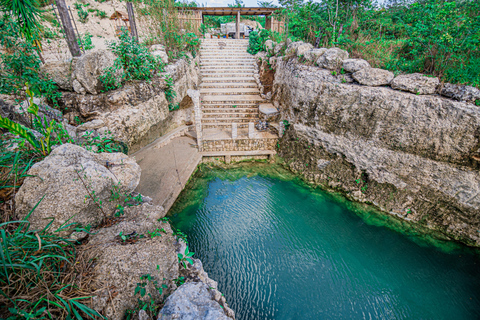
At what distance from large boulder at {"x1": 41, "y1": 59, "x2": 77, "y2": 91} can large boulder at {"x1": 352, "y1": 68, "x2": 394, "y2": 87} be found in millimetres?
8758

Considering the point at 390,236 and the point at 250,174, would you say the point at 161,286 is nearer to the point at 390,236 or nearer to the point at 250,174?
the point at 250,174

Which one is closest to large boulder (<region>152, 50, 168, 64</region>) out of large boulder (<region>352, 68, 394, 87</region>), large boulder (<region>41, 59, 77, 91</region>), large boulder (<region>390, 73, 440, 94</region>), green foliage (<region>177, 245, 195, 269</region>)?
large boulder (<region>41, 59, 77, 91</region>)

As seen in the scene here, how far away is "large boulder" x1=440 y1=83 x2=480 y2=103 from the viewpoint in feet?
15.6

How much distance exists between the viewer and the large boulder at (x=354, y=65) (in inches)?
248

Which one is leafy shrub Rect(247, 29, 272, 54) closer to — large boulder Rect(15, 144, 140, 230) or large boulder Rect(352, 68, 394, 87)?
large boulder Rect(352, 68, 394, 87)

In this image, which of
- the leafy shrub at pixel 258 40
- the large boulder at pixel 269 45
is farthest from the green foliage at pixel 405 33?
the leafy shrub at pixel 258 40

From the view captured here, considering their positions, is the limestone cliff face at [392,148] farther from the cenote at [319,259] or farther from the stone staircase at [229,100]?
the stone staircase at [229,100]

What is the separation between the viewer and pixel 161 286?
2746 mm

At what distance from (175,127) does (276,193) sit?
548 centimetres

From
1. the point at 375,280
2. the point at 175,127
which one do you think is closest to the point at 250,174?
the point at 175,127

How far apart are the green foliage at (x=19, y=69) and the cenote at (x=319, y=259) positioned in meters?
4.90

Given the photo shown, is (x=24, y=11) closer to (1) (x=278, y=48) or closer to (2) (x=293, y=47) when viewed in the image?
(2) (x=293, y=47)

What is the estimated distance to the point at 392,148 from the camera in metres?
5.96

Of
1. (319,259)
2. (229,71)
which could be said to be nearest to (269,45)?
(229,71)
